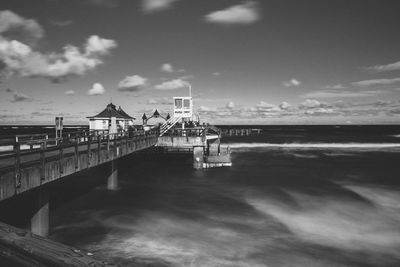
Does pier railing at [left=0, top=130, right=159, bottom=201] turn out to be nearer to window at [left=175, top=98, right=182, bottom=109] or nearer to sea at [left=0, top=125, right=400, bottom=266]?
sea at [left=0, top=125, right=400, bottom=266]

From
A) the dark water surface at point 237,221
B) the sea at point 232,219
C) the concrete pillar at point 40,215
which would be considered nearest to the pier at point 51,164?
the concrete pillar at point 40,215

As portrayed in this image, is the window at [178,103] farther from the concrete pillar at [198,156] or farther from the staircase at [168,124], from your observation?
the concrete pillar at [198,156]

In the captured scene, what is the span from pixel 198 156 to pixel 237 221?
50.4ft

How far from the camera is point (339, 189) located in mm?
24531

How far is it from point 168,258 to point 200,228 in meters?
3.75

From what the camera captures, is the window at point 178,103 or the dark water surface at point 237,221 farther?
the window at point 178,103

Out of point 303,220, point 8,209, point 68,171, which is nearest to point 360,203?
point 303,220

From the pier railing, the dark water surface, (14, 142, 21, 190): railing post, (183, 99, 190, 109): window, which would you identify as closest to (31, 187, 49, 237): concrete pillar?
the dark water surface

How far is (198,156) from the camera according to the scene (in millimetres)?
31328

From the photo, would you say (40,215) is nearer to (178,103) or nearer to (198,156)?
(198,156)

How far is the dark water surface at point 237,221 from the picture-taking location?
12086 millimetres

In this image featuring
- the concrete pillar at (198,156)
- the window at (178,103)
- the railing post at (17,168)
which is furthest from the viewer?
the window at (178,103)

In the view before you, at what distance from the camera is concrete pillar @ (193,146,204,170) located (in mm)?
31009

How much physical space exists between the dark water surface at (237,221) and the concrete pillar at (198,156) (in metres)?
2.37
